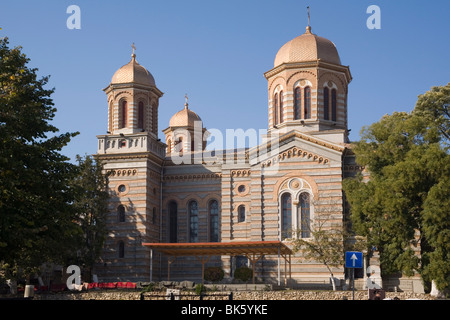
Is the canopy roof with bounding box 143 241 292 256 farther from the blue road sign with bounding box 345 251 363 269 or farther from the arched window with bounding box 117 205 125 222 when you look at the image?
the blue road sign with bounding box 345 251 363 269

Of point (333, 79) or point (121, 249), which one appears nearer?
point (121, 249)

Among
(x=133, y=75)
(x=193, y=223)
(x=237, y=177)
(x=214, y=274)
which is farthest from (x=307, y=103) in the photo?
(x=214, y=274)

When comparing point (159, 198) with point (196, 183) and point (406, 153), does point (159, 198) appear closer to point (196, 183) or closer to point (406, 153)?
point (196, 183)

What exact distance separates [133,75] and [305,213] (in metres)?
14.7

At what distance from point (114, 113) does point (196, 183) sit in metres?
7.22

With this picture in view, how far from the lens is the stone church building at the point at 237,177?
38969mm

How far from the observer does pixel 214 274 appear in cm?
4025

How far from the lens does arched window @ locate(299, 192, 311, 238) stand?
126 feet

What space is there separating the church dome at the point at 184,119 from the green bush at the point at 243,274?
21.3 metres

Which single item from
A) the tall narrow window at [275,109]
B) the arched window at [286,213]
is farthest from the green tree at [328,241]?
the tall narrow window at [275,109]

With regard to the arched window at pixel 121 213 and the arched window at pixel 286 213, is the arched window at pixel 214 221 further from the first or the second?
the arched window at pixel 121 213

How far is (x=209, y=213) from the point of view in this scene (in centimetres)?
4341

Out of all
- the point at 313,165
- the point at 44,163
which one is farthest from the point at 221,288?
the point at 44,163

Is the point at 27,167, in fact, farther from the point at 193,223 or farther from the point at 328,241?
the point at 193,223
